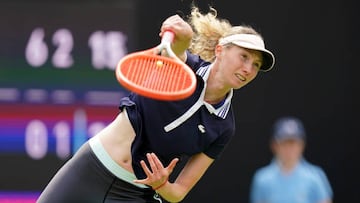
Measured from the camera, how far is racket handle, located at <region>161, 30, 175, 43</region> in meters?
3.81

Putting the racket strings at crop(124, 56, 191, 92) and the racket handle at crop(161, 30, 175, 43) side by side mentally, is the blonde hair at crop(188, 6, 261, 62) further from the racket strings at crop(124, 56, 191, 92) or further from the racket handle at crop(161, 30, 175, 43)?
the racket strings at crop(124, 56, 191, 92)

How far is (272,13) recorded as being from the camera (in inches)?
249

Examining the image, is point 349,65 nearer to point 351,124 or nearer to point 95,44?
point 351,124

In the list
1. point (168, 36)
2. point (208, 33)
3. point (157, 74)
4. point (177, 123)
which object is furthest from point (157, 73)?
point (208, 33)

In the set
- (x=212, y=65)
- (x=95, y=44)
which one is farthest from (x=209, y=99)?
(x=95, y=44)

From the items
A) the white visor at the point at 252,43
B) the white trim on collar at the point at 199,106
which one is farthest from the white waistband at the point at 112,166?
the white visor at the point at 252,43

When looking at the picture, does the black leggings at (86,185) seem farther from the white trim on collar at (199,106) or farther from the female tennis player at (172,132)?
the white trim on collar at (199,106)

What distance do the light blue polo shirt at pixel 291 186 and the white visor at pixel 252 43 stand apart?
2.05 m

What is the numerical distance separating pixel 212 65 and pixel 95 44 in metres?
1.98

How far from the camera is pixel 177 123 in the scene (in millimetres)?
4086

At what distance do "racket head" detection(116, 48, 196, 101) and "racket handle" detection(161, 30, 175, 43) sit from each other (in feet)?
0.20

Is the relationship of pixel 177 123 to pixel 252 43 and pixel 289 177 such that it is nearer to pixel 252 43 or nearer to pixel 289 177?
pixel 252 43

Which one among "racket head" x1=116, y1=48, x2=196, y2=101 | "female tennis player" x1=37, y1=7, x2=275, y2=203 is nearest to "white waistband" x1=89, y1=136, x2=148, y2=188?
"female tennis player" x1=37, y1=7, x2=275, y2=203

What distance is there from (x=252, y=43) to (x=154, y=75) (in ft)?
1.67
